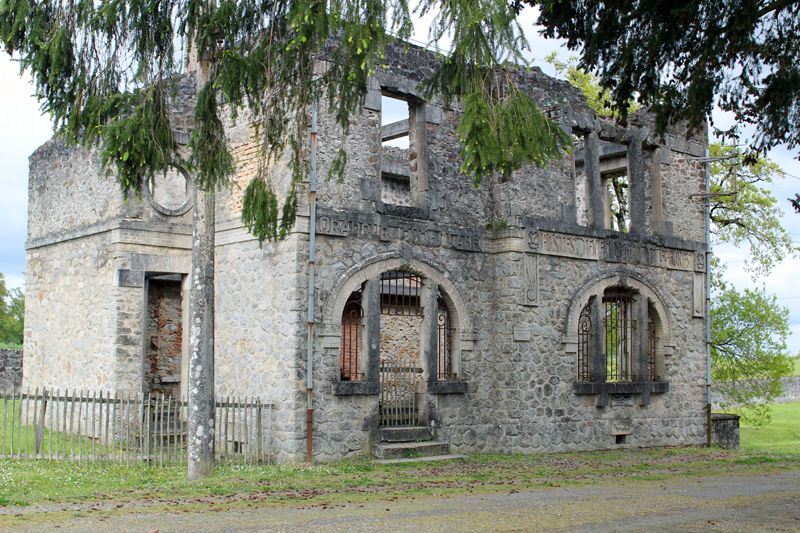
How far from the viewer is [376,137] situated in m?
13.4

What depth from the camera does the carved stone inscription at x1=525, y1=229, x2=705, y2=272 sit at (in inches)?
591

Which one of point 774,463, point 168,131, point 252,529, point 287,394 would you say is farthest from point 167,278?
point 774,463

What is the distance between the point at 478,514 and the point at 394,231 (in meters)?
6.29

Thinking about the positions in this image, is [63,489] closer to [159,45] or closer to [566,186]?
[159,45]

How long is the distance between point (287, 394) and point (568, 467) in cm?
451

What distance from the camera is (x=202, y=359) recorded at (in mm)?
10508

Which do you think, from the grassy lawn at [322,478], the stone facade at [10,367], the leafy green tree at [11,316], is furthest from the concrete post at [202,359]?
the leafy green tree at [11,316]

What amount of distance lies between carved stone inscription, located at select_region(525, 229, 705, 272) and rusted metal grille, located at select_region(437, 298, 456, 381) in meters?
1.95

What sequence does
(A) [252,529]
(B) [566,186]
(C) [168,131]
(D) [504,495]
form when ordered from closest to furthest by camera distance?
1. (A) [252,529]
2. (D) [504,495]
3. (C) [168,131]
4. (B) [566,186]

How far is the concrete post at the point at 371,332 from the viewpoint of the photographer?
12974mm

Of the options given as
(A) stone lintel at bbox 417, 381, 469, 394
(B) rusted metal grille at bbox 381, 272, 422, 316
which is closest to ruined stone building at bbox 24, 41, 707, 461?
(A) stone lintel at bbox 417, 381, 469, 394

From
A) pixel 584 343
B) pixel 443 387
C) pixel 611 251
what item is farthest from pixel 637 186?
pixel 443 387

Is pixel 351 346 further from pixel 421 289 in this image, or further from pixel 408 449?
pixel 408 449

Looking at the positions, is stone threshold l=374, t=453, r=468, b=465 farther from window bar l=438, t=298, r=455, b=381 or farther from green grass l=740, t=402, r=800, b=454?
green grass l=740, t=402, r=800, b=454
